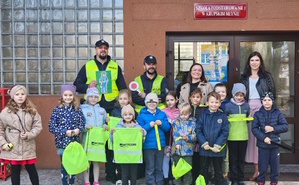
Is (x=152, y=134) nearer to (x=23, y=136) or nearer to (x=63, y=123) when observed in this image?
(x=63, y=123)

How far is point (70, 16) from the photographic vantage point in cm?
612

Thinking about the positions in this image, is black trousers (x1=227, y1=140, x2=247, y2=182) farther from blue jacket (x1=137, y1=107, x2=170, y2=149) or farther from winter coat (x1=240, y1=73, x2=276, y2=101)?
blue jacket (x1=137, y1=107, x2=170, y2=149)

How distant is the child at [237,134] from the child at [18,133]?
9.14 ft

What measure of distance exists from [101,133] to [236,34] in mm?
3229

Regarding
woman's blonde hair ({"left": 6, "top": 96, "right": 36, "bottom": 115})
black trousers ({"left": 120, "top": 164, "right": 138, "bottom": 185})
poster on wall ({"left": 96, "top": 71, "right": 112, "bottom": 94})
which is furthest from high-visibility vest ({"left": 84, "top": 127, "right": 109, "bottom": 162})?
woman's blonde hair ({"left": 6, "top": 96, "right": 36, "bottom": 115})

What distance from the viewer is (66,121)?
4.59 m

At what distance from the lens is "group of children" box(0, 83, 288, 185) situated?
15.0 feet

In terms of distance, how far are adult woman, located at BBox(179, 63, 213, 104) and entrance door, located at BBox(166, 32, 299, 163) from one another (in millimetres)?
1094

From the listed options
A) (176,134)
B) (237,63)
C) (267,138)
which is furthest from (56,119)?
(237,63)

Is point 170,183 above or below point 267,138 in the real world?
below

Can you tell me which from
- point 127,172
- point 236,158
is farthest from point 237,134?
point 127,172

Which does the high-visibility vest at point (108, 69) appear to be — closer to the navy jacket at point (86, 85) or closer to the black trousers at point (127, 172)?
the navy jacket at point (86, 85)

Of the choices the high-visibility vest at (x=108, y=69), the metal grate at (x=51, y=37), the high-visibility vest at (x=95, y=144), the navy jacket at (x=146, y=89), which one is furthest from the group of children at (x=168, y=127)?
the metal grate at (x=51, y=37)

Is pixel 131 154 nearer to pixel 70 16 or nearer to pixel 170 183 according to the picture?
pixel 170 183
